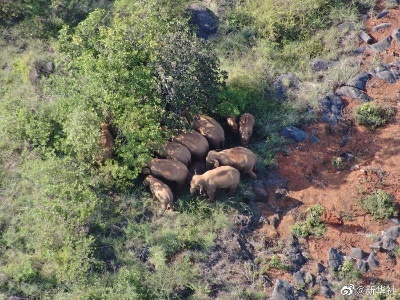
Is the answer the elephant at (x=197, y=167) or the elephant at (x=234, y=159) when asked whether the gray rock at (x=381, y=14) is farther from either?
the elephant at (x=197, y=167)

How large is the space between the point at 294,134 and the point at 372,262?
12.6 feet

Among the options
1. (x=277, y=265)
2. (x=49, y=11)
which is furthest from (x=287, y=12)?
(x=277, y=265)

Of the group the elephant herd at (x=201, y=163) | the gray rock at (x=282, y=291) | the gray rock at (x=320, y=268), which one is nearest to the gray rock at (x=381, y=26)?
the elephant herd at (x=201, y=163)

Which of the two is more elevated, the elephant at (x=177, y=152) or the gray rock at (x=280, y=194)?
the elephant at (x=177, y=152)

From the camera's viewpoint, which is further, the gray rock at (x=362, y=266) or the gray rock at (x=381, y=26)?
the gray rock at (x=381, y=26)

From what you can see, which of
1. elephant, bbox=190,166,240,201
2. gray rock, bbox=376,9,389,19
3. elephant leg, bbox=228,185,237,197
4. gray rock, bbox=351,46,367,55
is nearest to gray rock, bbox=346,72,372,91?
gray rock, bbox=351,46,367,55

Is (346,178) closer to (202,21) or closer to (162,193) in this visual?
(162,193)

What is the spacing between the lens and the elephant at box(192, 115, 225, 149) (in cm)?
1336

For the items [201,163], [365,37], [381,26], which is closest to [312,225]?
[201,163]

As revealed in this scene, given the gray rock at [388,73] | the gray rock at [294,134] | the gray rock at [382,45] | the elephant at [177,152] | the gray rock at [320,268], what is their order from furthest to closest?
1. the gray rock at [382,45]
2. the gray rock at [388,73]
3. the gray rock at [294,134]
4. the elephant at [177,152]
5. the gray rock at [320,268]

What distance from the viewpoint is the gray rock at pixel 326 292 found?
35.3 feet

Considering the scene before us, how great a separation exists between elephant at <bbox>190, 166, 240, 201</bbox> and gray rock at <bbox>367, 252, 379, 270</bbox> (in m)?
3.11

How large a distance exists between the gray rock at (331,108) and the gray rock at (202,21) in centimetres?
436

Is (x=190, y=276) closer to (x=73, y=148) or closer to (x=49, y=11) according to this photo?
(x=73, y=148)
